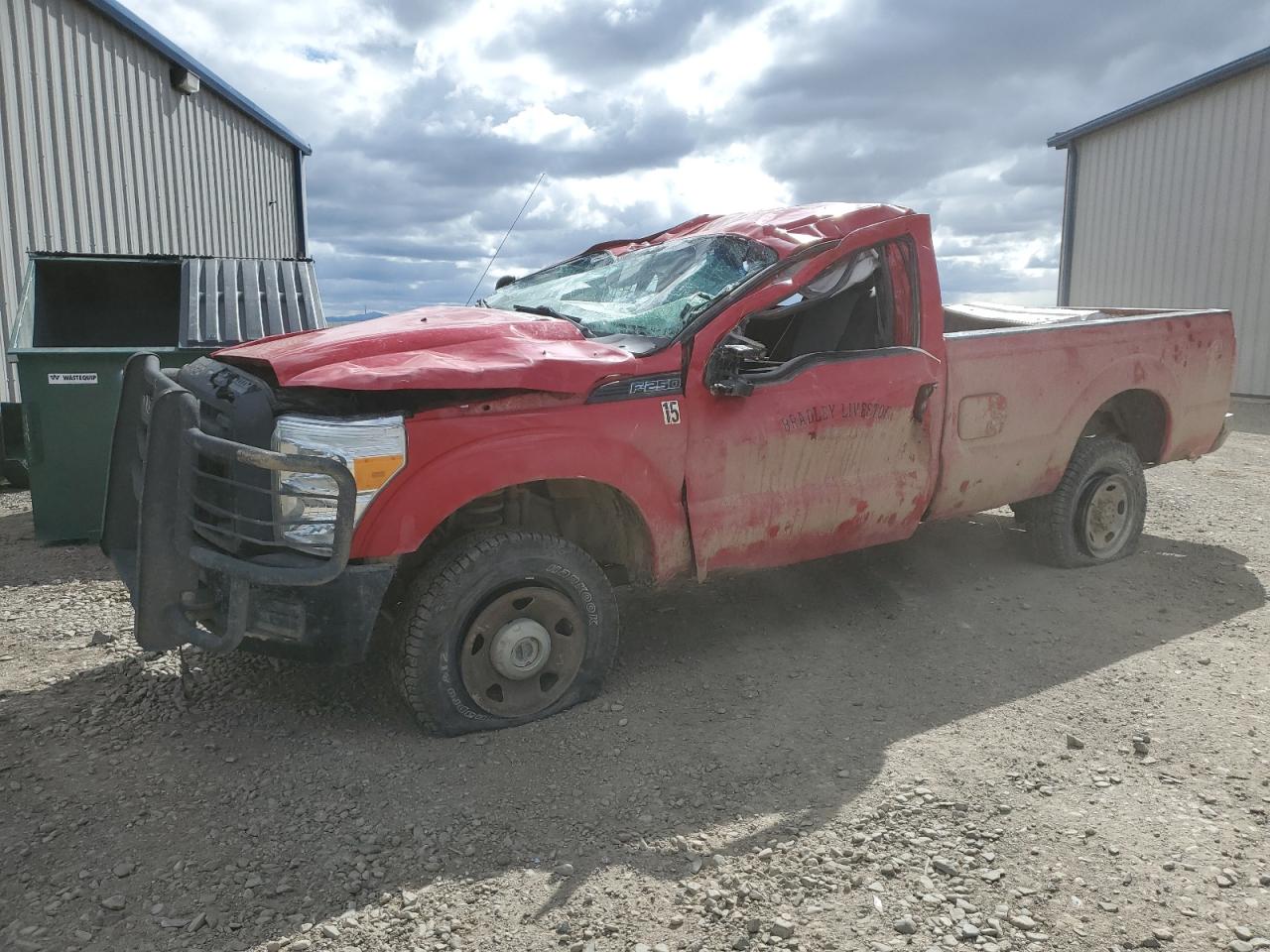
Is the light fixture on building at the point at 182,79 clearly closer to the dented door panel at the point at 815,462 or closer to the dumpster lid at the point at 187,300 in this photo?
the dumpster lid at the point at 187,300

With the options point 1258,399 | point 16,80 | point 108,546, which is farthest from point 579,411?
point 1258,399

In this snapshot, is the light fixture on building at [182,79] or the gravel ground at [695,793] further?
the light fixture on building at [182,79]

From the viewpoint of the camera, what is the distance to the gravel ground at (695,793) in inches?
100

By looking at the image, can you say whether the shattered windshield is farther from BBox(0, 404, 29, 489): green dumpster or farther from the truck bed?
BBox(0, 404, 29, 489): green dumpster

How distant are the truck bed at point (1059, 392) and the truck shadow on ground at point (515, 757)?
0.69 m

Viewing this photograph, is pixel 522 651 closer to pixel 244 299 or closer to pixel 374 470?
pixel 374 470

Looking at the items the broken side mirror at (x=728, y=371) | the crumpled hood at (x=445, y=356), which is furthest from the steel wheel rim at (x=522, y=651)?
the broken side mirror at (x=728, y=371)

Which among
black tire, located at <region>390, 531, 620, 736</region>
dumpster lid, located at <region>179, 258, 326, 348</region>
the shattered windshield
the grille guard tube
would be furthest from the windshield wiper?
dumpster lid, located at <region>179, 258, 326, 348</region>

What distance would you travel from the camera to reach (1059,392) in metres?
5.12

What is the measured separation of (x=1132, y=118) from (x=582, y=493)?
15.9 m

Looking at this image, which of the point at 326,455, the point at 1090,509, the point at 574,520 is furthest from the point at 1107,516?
the point at 326,455

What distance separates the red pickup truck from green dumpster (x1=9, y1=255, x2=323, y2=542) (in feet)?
7.90

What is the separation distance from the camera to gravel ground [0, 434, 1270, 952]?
254cm

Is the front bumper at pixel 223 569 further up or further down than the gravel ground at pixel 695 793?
further up
